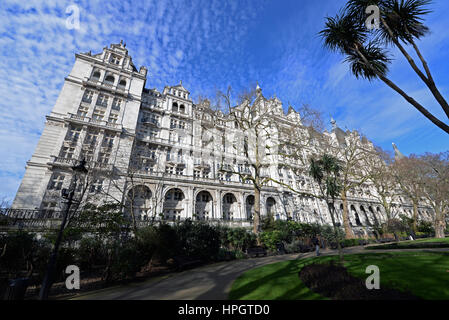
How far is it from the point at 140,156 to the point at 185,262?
19.2 m

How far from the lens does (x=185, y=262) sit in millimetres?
11523

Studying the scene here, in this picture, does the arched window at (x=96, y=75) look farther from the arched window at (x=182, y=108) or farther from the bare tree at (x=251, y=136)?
the bare tree at (x=251, y=136)

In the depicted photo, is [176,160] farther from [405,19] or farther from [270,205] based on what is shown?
[405,19]

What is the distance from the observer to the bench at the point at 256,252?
1510cm

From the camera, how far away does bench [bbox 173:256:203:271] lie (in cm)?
1125

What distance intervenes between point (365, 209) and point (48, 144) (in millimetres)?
64279

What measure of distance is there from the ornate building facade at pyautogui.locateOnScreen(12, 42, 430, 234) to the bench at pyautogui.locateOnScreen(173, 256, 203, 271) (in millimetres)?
8393

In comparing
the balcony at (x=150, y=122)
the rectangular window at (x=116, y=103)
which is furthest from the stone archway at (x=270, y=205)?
the rectangular window at (x=116, y=103)

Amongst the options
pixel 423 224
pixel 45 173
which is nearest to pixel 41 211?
pixel 45 173

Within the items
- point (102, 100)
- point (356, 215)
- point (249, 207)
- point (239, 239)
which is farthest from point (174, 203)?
point (356, 215)

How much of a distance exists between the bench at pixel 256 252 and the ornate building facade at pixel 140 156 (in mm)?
7816

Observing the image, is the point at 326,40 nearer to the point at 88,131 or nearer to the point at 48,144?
the point at 88,131

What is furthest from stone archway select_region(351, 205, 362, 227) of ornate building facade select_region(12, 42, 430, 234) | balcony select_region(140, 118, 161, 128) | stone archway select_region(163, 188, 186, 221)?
balcony select_region(140, 118, 161, 128)

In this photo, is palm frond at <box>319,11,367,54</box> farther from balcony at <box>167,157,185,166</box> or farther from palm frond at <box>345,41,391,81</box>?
balcony at <box>167,157,185,166</box>
